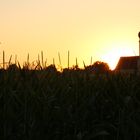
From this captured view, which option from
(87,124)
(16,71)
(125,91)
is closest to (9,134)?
(87,124)

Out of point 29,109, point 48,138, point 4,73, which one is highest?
point 4,73

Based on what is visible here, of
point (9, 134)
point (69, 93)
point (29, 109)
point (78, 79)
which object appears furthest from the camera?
point (78, 79)

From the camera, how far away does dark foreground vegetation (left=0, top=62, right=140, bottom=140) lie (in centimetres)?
527

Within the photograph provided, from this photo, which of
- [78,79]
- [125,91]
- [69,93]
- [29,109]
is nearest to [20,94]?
[29,109]

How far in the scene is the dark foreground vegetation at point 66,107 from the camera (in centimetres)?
527

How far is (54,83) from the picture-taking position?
20.2 feet

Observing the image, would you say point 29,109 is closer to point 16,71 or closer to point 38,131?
point 38,131

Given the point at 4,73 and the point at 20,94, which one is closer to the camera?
the point at 20,94

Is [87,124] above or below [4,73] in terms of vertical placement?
below

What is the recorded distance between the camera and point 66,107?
18.4 feet

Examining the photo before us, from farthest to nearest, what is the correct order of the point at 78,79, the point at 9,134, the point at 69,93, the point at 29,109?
the point at 78,79 → the point at 69,93 → the point at 29,109 → the point at 9,134

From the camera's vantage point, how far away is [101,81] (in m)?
6.74

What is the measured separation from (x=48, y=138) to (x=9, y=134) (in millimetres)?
492

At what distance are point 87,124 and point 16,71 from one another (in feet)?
4.66
